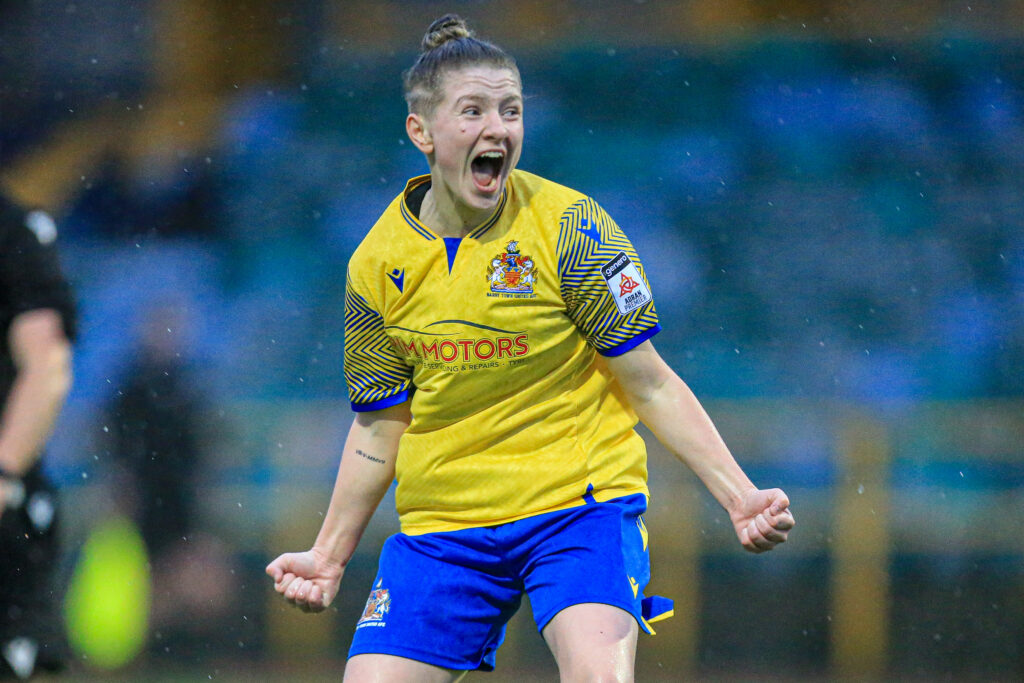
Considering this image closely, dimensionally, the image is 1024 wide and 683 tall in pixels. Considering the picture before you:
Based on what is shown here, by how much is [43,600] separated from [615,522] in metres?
1.59

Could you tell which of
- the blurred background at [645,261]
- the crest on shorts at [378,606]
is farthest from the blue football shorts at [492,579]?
the blurred background at [645,261]

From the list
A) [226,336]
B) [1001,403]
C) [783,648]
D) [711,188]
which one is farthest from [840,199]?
[226,336]

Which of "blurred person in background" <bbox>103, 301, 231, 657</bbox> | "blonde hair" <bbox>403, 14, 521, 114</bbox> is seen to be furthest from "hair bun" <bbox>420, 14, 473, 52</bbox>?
"blurred person in background" <bbox>103, 301, 231, 657</bbox>

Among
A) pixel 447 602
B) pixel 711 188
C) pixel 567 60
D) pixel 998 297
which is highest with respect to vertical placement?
pixel 567 60

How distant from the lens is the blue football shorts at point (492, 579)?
2.80 metres

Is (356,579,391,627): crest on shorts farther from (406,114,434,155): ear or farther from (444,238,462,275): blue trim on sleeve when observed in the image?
(406,114,434,155): ear

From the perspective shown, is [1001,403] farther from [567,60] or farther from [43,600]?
[43,600]

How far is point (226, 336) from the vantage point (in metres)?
8.64

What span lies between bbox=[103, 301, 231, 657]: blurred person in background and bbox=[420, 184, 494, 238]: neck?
15.3ft

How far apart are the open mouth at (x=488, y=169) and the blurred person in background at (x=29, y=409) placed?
4.03 feet

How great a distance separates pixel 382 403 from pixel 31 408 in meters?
0.94

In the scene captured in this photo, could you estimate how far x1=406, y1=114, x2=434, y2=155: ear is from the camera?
116 inches

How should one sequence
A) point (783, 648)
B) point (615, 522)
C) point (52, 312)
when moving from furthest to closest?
point (783, 648), point (52, 312), point (615, 522)

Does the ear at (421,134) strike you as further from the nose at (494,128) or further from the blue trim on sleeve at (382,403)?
the blue trim on sleeve at (382,403)
